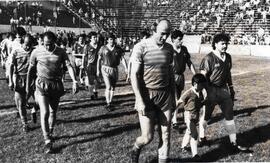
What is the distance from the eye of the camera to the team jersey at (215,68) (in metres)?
A: 7.48

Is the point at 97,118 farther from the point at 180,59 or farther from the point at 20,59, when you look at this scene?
the point at 180,59

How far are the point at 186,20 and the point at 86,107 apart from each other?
33350 millimetres

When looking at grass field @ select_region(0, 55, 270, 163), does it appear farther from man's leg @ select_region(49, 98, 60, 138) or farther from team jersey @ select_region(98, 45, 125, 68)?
team jersey @ select_region(98, 45, 125, 68)

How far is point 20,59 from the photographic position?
9.30 metres

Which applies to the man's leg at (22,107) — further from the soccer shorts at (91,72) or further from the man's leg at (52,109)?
the soccer shorts at (91,72)

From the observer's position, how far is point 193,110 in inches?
283

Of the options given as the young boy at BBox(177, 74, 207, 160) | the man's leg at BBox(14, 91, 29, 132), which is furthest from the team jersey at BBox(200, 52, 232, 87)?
the man's leg at BBox(14, 91, 29, 132)

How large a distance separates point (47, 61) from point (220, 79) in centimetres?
314

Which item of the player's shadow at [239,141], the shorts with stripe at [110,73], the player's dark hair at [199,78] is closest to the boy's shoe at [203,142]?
the player's shadow at [239,141]

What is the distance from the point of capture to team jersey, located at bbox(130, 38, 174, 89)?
5.85m

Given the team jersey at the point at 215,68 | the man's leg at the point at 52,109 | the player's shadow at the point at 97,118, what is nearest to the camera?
the team jersey at the point at 215,68

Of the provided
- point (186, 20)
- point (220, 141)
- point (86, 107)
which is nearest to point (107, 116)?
point (86, 107)

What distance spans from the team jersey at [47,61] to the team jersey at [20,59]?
5.20 ft

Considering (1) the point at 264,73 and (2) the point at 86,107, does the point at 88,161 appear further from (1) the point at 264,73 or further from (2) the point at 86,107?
(1) the point at 264,73
